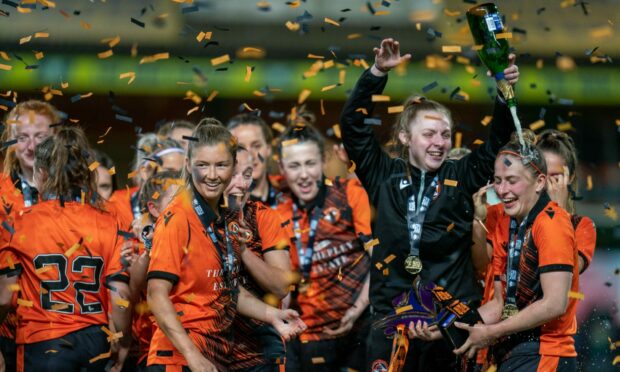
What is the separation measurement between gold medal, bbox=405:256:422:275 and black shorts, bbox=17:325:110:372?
1.84 meters

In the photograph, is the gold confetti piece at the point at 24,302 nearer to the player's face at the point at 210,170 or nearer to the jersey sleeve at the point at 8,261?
the jersey sleeve at the point at 8,261

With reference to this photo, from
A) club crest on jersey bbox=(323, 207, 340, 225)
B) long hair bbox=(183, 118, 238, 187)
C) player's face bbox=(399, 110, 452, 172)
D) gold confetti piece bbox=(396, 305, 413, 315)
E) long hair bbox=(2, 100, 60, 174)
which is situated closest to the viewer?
long hair bbox=(183, 118, 238, 187)

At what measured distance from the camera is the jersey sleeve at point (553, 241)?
5.43 meters

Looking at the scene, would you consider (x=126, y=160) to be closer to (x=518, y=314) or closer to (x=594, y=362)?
(x=594, y=362)

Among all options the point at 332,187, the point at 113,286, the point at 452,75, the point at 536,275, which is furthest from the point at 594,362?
the point at 452,75

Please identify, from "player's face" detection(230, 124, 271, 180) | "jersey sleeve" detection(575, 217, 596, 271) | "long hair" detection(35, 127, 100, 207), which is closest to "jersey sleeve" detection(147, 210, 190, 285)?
"long hair" detection(35, 127, 100, 207)

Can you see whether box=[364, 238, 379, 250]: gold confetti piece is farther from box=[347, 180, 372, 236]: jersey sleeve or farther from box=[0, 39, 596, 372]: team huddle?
box=[347, 180, 372, 236]: jersey sleeve

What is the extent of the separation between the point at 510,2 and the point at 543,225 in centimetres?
1070

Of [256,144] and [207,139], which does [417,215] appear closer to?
[207,139]

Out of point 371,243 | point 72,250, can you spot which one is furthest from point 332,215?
point 72,250

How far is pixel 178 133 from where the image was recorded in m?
8.05

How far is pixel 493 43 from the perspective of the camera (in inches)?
228

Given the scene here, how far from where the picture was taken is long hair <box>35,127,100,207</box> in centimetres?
595

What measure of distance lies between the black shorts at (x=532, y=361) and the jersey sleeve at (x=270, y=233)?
1.42 metres
